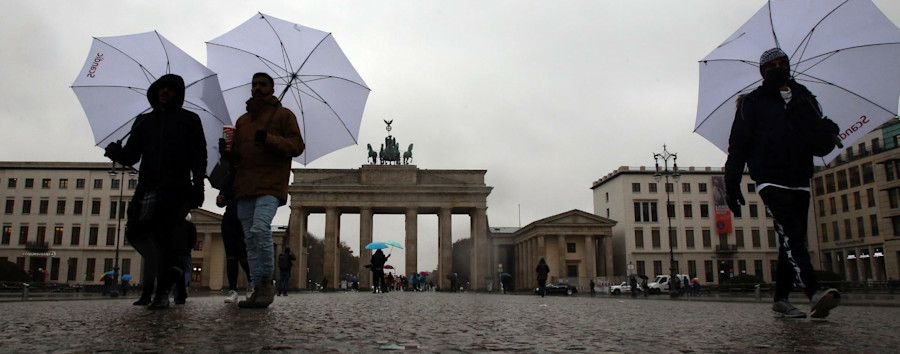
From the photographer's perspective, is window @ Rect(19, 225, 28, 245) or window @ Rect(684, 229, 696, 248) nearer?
window @ Rect(19, 225, 28, 245)

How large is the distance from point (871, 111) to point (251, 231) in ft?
22.0

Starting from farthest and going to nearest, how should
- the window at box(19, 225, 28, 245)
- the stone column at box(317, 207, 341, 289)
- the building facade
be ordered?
the building facade, the window at box(19, 225, 28, 245), the stone column at box(317, 207, 341, 289)

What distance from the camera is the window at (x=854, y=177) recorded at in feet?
196

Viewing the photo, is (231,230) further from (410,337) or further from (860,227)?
(860,227)

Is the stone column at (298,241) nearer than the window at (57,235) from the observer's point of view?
Yes

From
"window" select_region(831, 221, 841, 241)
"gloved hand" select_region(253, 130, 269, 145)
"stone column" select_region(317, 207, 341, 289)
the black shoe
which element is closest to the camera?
"gloved hand" select_region(253, 130, 269, 145)

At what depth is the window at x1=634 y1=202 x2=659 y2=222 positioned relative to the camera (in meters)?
72.8

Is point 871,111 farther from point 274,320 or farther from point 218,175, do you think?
point 218,175

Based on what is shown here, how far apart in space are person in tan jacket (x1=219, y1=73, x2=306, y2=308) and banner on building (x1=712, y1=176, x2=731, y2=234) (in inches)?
2578

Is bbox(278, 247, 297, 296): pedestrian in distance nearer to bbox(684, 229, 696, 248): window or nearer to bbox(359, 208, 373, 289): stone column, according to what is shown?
bbox(359, 208, 373, 289): stone column

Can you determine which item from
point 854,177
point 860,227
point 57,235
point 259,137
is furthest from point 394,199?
point 259,137

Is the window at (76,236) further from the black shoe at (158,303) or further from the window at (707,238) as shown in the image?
the black shoe at (158,303)

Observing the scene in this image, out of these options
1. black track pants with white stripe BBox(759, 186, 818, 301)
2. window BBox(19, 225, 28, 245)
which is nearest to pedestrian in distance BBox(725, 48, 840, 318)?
black track pants with white stripe BBox(759, 186, 818, 301)

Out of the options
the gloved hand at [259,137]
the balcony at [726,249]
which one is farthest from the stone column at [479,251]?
the gloved hand at [259,137]
